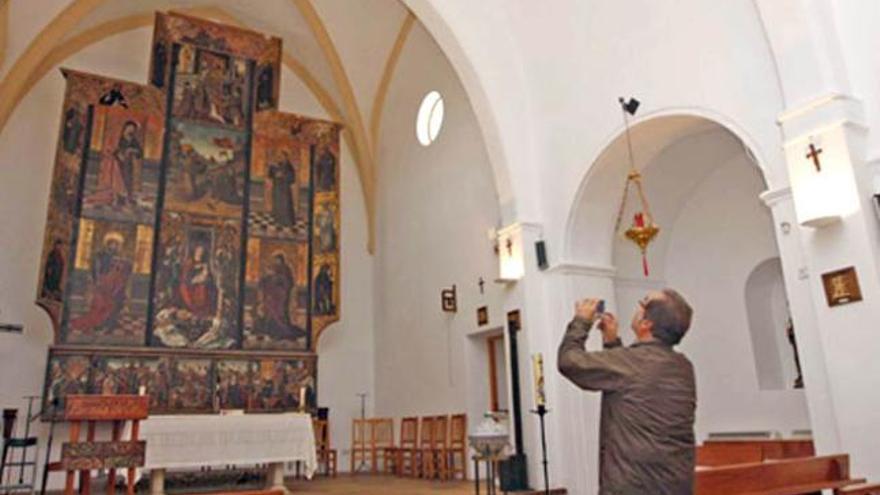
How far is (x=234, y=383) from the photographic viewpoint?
1082cm

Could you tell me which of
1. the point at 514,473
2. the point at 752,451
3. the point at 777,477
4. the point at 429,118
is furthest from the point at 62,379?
the point at 777,477

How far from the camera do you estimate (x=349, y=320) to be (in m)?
13.6

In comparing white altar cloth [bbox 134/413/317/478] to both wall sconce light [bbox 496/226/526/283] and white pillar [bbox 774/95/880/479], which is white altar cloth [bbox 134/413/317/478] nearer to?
wall sconce light [bbox 496/226/526/283]

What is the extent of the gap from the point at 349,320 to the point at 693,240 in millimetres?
7049

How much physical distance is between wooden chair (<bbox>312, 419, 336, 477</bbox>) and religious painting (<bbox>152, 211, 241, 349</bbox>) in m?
2.40

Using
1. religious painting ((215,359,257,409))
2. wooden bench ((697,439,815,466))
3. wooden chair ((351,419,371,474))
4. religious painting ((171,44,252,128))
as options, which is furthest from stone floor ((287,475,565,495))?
religious painting ((171,44,252,128))

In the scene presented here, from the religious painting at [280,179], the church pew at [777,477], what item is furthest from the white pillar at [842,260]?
the religious painting at [280,179]

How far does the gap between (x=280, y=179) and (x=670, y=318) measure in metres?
10.4

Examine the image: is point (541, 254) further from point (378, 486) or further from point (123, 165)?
point (123, 165)

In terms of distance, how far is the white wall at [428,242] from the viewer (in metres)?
10.7

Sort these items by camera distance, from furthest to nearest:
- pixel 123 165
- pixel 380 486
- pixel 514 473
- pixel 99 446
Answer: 1. pixel 123 165
2. pixel 380 486
3. pixel 514 473
4. pixel 99 446

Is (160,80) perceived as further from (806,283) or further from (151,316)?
(806,283)

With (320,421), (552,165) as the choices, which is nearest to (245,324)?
(320,421)

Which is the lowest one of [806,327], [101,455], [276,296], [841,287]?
[101,455]
